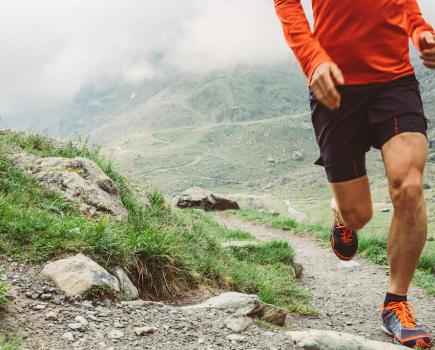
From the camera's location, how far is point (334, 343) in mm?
3672

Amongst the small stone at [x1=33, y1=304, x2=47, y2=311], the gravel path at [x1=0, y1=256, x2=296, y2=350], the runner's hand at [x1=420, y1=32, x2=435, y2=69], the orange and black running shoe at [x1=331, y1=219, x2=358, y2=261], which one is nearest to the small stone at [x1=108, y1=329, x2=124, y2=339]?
the gravel path at [x1=0, y1=256, x2=296, y2=350]

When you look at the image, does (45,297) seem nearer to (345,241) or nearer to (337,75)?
(337,75)

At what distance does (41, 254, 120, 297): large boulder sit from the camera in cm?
391

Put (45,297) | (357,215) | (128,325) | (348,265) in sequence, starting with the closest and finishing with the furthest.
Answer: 1. (128,325)
2. (45,297)
3. (357,215)
4. (348,265)

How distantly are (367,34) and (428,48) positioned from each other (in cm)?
52

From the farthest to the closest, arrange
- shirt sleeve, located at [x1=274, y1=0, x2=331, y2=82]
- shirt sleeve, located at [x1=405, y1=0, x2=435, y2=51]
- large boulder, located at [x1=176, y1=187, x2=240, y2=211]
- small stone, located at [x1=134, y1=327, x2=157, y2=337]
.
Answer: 1. large boulder, located at [x1=176, y1=187, x2=240, y2=211]
2. shirt sleeve, located at [x1=405, y1=0, x2=435, y2=51]
3. shirt sleeve, located at [x1=274, y1=0, x2=331, y2=82]
4. small stone, located at [x1=134, y1=327, x2=157, y2=337]

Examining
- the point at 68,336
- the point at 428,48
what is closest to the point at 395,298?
the point at 428,48

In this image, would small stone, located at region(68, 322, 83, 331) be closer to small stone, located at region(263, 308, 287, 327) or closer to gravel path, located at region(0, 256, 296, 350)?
gravel path, located at region(0, 256, 296, 350)

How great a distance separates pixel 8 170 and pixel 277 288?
3.81 meters

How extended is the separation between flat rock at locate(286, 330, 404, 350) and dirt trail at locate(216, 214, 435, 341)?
2.77 ft

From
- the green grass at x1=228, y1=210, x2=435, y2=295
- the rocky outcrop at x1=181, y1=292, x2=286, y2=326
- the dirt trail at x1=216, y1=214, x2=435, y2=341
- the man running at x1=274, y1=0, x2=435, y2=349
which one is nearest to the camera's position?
the man running at x1=274, y1=0, x2=435, y2=349

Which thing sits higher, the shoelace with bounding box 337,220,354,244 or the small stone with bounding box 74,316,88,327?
the small stone with bounding box 74,316,88,327

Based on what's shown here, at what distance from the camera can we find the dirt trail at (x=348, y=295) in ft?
16.7

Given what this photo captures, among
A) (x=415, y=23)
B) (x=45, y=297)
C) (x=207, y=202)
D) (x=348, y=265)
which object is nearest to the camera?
(x=45, y=297)
